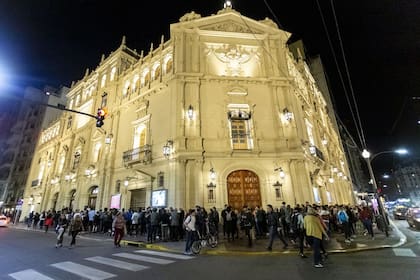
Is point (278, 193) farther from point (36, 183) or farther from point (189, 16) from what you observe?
point (36, 183)

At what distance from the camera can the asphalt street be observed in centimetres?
551

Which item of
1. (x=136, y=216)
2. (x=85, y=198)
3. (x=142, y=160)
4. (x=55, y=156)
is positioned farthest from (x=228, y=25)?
(x=55, y=156)

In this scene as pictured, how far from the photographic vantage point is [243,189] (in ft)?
51.2

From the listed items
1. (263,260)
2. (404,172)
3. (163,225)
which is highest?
(404,172)

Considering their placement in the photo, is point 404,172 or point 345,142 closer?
point 345,142

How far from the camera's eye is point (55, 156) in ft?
100

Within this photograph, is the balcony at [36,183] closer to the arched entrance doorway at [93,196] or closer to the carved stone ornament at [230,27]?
the arched entrance doorway at [93,196]

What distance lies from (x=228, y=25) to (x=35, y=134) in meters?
46.7

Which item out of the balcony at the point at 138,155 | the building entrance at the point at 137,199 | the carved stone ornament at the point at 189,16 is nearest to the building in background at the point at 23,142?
the balcony at the point at 138,155

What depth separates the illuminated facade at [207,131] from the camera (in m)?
15.5

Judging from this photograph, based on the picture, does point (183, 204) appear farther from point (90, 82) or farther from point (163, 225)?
point (90, 82)

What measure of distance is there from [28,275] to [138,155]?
13006 millimetres

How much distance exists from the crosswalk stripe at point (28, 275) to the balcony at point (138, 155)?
1160 cm

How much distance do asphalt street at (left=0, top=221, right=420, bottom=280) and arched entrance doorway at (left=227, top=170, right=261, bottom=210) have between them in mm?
7268
